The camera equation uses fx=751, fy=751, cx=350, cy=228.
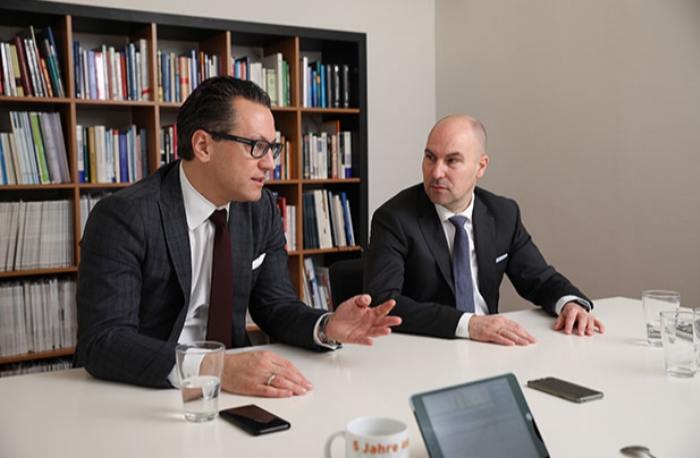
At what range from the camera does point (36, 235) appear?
3.59 metres

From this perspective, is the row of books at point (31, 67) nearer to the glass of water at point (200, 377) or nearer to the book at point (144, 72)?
the book at point (144, 72)

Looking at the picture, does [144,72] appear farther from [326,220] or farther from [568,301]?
[568,301]

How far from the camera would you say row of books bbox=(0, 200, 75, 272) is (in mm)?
3520

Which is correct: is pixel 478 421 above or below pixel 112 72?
below

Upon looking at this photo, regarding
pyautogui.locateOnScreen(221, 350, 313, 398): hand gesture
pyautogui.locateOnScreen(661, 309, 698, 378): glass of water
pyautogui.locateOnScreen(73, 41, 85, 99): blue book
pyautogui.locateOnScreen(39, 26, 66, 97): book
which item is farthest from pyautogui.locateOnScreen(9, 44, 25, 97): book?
pyautogui.locateOnScreen(661, 309, 698, 378): glass of water

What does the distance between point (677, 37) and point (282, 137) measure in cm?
213

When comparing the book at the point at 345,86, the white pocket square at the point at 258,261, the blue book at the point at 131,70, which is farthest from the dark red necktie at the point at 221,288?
the book at the point at 345,86

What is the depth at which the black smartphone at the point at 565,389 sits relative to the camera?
58.8 inches

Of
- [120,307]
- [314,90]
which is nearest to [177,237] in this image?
[120,307]

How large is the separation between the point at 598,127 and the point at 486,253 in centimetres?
161

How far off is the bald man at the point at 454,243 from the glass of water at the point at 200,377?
3.10ft

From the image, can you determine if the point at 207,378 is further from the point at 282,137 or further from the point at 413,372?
the point at 282,137

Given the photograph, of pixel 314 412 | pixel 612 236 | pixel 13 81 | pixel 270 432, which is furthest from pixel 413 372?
pixel 13 81

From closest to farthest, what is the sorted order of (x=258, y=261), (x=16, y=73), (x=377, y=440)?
(x=377, y=440) → (x=258, y=261) → (x=16, y=73)
